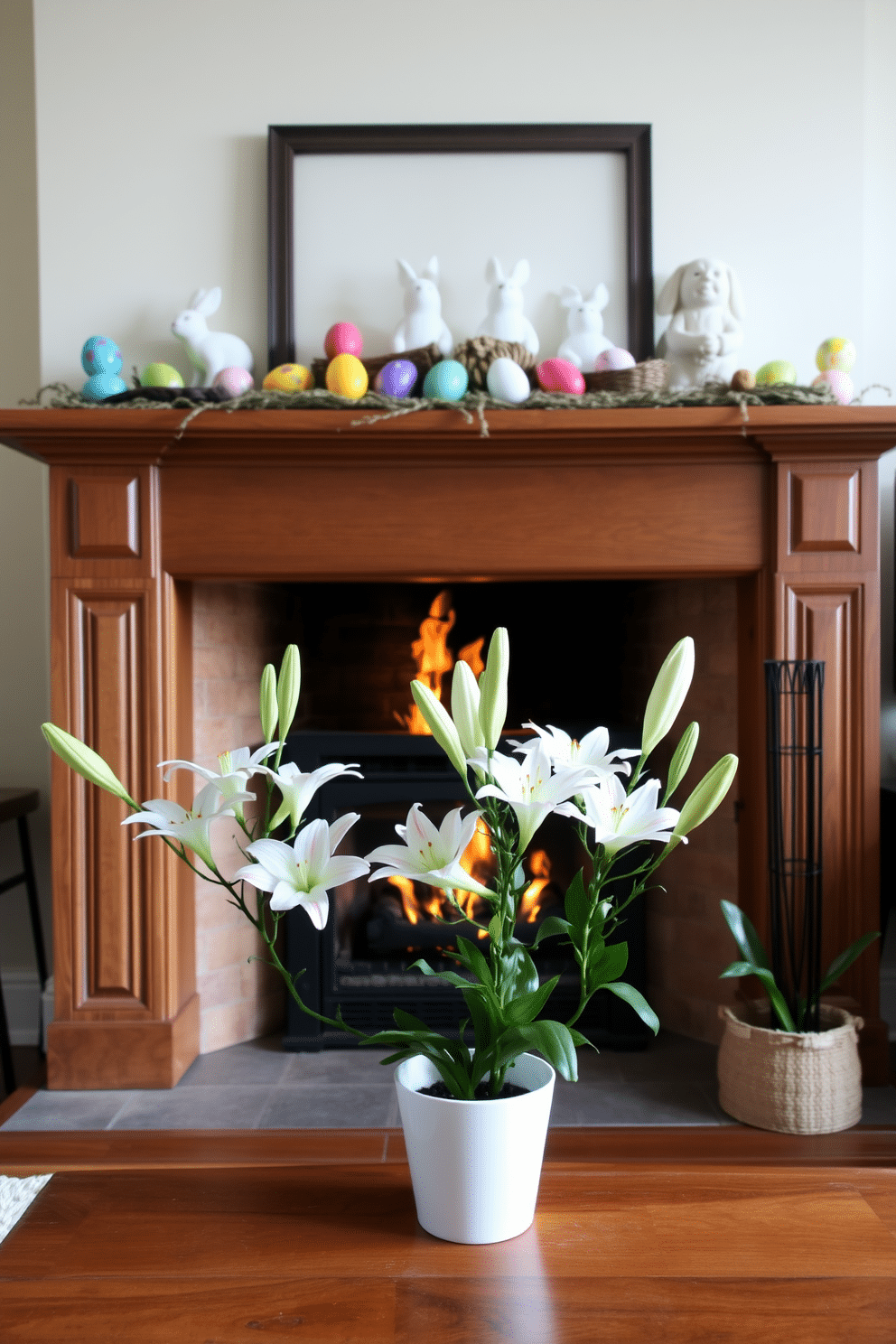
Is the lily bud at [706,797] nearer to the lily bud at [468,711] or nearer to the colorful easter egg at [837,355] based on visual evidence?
the lily bud at [468,711]

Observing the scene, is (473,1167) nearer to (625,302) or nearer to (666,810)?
(666,810)

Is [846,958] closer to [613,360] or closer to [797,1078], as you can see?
Answer: [797,1078]

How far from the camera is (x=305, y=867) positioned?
731mm

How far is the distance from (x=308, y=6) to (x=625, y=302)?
99 cm

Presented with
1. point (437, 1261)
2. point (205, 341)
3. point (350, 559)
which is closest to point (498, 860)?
point (437, 1261)

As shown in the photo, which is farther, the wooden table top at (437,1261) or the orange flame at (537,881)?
the orange flame at (537,881)

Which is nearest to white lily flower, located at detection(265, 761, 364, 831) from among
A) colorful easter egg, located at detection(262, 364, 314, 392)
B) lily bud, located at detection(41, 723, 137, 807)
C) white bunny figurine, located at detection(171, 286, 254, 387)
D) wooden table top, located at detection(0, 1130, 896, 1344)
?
lily bud, located at detection(41, 723, 137, 807)

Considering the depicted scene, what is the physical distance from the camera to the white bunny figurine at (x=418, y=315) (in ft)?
7.39

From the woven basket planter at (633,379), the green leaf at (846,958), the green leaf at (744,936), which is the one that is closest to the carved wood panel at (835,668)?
the green leaf at (846,958)

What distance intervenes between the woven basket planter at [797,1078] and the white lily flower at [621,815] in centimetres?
139

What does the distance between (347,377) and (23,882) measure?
1.43m

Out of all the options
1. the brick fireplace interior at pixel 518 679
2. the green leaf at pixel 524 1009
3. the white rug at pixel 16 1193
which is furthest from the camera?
the brick fireplace interior at pixel 518 679

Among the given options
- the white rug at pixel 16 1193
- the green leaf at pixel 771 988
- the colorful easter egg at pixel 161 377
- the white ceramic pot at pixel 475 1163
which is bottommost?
the green leaf at pixel 771 988

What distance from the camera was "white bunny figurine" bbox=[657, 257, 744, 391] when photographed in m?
2.22
